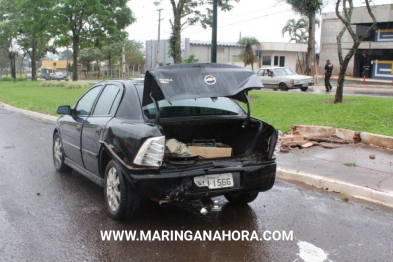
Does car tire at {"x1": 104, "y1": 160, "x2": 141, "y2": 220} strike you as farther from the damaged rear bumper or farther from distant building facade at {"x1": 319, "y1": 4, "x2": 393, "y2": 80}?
distant building facade at {"x1": 319, "y1": 4, "x2": 393, "y2": 80}

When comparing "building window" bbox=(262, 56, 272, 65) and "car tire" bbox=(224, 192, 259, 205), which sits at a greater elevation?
"building window" bbox=(262, 56, 272, 65)

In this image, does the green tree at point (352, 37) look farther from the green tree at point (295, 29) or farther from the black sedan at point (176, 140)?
the green tree at point (295, 29)

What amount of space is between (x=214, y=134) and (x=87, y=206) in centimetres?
179

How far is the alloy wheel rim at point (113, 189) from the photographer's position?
4.62 m

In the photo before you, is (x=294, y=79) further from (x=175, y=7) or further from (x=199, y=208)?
(x=199, y=208)

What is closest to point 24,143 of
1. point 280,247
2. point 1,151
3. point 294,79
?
point 1,151

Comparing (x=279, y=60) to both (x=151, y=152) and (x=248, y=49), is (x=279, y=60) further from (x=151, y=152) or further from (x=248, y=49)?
(x=151, y=152)

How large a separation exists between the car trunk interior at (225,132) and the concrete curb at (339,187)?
1732mm

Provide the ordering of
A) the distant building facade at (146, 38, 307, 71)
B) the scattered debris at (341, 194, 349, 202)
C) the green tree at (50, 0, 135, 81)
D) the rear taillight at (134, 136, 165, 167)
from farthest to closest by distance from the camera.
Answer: the distant building facade at (146, 38, 307, 71)
the green tree at (50, 0, 135, 81)
the scattered debris at (341, 194, 349, 202)
the rear taillight at (134, 136, 165, 167)

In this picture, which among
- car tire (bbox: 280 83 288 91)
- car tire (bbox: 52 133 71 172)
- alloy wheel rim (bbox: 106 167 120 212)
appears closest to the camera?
alloy wheel rim (bbox: 106 167 120 212)

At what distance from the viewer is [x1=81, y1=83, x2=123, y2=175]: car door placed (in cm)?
512

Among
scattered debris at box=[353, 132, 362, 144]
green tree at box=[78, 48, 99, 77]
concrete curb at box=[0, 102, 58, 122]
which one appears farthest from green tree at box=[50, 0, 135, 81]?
green tree at box=[78, 48, 99, 77]

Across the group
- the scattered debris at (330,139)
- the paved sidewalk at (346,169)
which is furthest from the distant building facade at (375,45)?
the paved sidewalk at (346,169)

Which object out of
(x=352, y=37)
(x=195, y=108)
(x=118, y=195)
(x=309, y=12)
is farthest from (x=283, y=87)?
(x=118, y=195)
